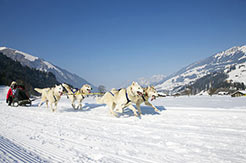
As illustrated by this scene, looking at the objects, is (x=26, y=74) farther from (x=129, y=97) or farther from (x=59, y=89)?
(x=129, y=97)

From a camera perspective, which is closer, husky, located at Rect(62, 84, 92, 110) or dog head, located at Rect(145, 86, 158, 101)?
dog head, located at Rect(145, 86, 158, 101)

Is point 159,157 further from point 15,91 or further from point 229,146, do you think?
point 15,91

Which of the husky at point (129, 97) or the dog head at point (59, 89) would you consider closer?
the husky at point (129, 97)

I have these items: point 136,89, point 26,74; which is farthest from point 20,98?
point 26,74

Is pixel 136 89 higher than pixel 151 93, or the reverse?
pixel 136 89

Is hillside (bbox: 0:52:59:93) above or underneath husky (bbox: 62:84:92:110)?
above

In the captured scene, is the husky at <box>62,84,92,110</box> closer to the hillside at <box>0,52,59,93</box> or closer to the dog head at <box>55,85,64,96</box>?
the dog head at <box>55,85,64,96</box>

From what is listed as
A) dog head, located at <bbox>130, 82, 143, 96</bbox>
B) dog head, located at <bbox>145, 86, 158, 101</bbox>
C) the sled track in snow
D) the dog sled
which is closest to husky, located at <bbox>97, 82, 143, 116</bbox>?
dog head, located at <bbox>130, 82, 143, 96</bbox>

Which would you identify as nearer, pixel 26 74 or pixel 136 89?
pixel 136 89

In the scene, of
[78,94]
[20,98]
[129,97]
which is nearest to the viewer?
[129,97]

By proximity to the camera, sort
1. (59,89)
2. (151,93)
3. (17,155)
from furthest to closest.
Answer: (59,89), (151,93), (17,155)

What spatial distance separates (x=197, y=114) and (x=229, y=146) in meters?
4.60

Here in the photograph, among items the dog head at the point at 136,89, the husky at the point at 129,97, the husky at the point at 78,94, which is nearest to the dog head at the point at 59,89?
the husky at the point at 78,94

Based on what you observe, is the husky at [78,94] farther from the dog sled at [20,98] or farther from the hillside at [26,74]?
the hillside at [26,74]
